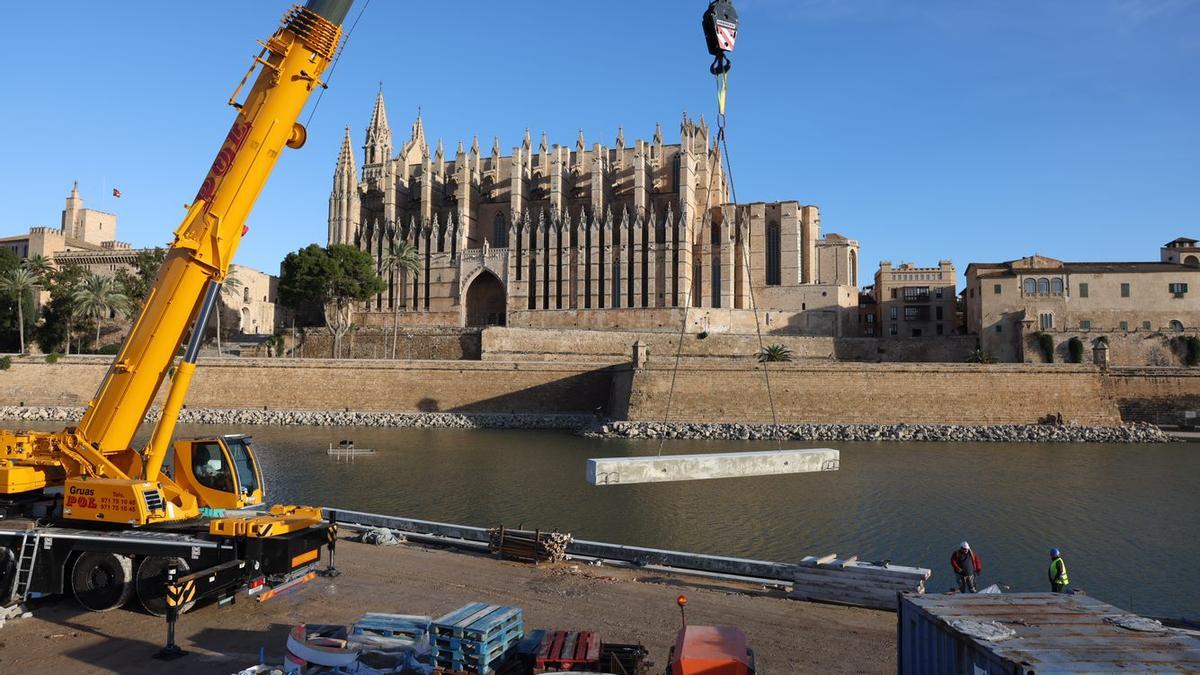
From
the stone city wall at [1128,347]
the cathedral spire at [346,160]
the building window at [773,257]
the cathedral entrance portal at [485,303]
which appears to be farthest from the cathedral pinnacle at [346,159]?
the stone city wall at [1128,347]

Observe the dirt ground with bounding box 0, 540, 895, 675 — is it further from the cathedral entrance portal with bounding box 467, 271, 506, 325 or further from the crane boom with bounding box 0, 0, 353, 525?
the cathedral entrance portal with bounding box 467, 271, 506, 325

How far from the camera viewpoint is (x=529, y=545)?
11703mm

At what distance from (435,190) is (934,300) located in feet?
126

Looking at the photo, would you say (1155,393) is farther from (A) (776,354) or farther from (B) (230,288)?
(B) (230,288)

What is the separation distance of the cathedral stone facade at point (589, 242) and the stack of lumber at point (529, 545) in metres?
38.5

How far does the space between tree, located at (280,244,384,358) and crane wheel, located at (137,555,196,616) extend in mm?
43726

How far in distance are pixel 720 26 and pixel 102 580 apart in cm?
893

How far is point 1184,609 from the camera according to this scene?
38.0ft

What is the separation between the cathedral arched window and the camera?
60.6 metres

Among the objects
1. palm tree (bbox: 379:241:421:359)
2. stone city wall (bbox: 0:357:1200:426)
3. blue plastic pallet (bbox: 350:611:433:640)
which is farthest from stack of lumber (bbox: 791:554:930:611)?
palm tree (bbox: 379:241:421:359)

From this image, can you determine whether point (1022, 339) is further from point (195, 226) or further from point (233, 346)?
point (233, 346)

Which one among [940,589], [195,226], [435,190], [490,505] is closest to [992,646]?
[940,589]

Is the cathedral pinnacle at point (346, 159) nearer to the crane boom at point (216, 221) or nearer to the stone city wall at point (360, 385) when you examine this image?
the stone city wall at point (360, 385)

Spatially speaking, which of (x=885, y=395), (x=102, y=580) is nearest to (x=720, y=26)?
(x=102, y=580)
